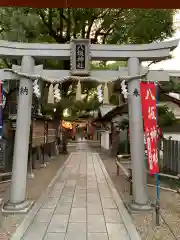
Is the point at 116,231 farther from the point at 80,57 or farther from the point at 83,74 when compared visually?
the point at 80,57

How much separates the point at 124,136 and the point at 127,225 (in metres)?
18.8

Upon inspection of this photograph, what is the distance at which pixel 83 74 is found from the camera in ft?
27.0

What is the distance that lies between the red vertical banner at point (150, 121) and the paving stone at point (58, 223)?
2.76 metres

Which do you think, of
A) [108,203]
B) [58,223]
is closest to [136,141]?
[108,203]

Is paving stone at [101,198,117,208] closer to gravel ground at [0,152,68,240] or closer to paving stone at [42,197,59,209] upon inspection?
paving stone at [42,197,59,209]

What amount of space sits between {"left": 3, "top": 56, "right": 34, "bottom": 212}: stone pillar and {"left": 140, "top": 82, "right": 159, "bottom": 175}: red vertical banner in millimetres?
3611

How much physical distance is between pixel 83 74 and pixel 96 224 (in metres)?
4.42

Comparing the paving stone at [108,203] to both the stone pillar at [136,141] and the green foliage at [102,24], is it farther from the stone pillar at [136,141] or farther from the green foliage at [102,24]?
the green foliage at [102,24]

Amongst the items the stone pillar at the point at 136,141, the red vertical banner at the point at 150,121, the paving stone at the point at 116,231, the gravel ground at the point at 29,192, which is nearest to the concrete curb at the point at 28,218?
the gravel ground at the point at 29,192

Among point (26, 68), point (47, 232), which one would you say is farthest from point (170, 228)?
point (26, 68)

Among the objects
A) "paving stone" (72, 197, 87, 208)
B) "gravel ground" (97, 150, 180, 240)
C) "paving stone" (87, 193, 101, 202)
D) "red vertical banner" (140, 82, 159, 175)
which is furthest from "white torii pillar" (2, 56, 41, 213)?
"red vertical banner" (140, 82, 159, 175)

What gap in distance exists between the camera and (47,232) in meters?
6.41

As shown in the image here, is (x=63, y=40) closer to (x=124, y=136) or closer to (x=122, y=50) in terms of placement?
(x=124, y=136)

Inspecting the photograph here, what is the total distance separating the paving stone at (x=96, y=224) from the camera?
6.60 metres
